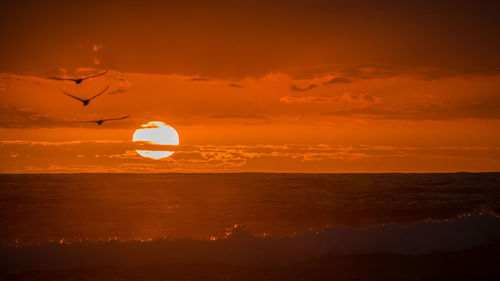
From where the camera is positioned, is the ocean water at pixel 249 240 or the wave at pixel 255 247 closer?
the ocean water at pixel 249 240

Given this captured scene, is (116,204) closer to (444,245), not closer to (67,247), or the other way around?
(67,247)

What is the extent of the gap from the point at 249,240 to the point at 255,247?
1.98 feet

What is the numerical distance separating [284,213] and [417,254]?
1127cm

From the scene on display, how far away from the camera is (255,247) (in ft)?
73.7

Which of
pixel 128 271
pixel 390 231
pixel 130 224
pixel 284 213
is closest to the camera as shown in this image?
pixel 128 271

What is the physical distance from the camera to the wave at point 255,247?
2106 cm

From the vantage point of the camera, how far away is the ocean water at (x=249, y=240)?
19312 millimetres

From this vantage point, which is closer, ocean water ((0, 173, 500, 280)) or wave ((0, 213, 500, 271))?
ocean water ((0, 173, 500, 280))

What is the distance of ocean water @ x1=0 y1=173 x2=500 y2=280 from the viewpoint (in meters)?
19.3

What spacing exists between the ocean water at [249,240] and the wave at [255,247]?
4cm

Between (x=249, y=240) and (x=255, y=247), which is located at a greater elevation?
(x=249, y=240)

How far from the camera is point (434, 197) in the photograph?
42.2 meters

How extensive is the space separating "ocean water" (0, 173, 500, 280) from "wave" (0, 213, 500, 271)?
44 mm

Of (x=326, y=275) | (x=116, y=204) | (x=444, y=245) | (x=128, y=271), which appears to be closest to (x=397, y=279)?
(x=326, y=275)
